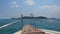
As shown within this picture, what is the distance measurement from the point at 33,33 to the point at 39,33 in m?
0.44

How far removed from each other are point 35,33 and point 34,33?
71mm

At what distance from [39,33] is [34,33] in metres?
0.38

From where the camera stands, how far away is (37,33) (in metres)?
10.9

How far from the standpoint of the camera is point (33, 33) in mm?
10852

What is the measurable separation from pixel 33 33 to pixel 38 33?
368mm

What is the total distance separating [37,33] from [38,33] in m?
0.09

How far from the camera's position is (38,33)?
10.9 meters

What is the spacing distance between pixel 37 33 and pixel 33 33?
287 mm

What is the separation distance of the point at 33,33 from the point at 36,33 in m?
0.21

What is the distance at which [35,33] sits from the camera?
10.8m

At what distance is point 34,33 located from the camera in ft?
35.6

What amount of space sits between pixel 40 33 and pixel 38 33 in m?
0.20
